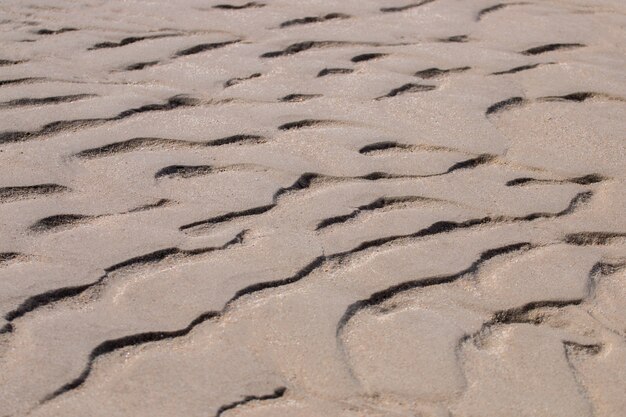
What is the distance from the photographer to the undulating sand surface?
2264 mm

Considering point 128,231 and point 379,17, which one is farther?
point 379,17

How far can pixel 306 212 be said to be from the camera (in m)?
2.83

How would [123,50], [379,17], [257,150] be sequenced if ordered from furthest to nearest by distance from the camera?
[379,17], [123,50], [257,150]

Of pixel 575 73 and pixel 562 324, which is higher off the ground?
pixel 575 73

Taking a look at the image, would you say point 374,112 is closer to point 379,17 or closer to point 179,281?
point 379,17

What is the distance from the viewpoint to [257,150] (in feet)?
10.2

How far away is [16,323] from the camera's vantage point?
7.59 ft

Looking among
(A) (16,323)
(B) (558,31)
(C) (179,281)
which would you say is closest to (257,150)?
(C) (179,281)

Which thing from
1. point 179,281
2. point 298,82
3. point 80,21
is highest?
point 80,21

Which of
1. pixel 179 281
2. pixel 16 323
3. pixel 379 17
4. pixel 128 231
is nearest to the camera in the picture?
pixel 16 323

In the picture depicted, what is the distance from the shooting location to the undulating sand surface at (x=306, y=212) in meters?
2.26

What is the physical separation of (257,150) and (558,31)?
1.78 meters

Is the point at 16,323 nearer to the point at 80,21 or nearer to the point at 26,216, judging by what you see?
the point at 26,216

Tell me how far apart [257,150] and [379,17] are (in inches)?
51.0
